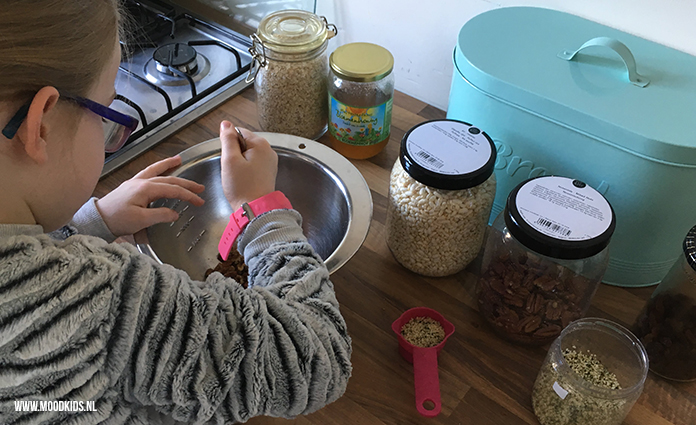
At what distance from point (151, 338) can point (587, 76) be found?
614 millimetres

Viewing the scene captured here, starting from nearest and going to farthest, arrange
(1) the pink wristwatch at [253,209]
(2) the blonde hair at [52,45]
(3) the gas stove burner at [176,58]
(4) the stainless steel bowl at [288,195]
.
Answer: (2) the blonde hair at [52,45] < (1) the pink wristwatch at [253,209] < (4) the stainless steel bowl at [288,195] < (3) the gas stove burner at [176,58]

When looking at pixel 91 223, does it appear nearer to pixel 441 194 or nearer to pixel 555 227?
pixel 441 194

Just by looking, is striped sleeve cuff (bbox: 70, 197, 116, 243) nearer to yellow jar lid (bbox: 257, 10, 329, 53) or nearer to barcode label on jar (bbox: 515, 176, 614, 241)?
yellow jar lid (bbox: 257, 10, 329, 53)

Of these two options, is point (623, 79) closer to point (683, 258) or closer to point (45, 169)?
point (683, 258)

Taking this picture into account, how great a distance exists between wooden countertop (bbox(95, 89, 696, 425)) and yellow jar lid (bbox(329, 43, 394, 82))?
213mm

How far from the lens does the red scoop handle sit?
0.64 metres

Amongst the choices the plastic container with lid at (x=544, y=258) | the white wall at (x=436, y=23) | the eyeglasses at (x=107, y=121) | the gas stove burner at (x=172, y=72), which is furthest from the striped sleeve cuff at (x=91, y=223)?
the white wall at (x=436, y=23)

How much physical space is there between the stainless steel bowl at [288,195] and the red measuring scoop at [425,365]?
0.17m

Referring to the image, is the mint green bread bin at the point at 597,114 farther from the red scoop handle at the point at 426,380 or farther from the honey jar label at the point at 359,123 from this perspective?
the red scoop handle at the point at 426,380

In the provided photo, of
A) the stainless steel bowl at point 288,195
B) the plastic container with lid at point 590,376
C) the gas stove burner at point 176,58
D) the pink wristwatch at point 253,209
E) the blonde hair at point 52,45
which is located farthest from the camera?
the gas stove burner at point 176,58

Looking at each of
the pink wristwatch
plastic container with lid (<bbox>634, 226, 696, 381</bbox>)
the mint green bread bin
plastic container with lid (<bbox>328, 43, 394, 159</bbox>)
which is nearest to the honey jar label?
plastic container with lid (<bbox>328, 43, 394, 159</bbox>)

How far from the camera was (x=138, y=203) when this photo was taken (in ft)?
2.46

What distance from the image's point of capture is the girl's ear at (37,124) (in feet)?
1.28

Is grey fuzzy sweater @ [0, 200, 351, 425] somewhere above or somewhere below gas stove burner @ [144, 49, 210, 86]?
above
